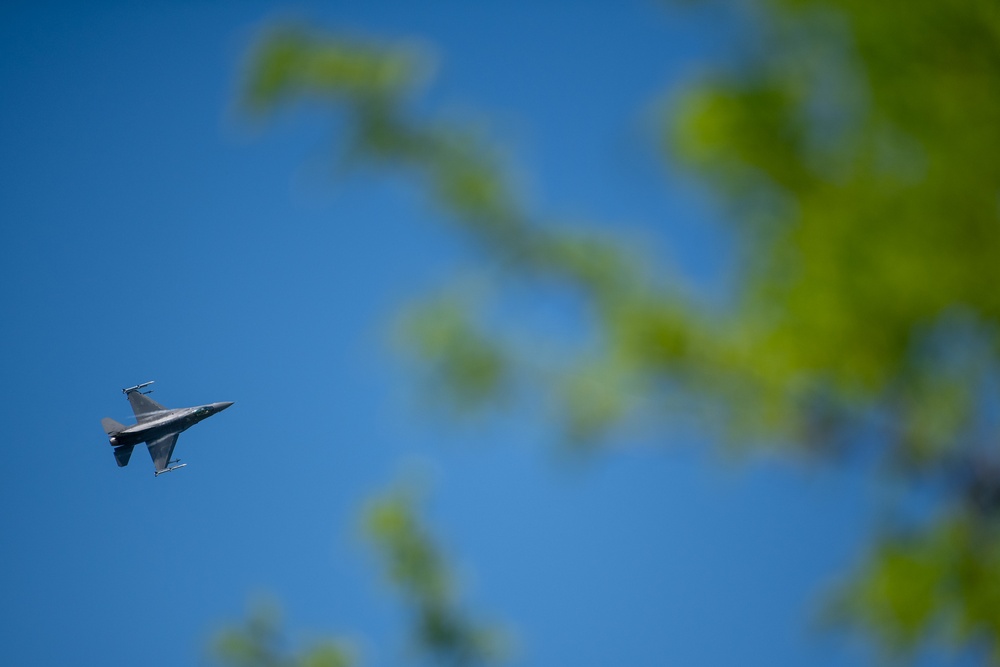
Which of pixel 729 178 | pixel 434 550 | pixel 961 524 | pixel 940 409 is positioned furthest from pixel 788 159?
pixel 434 550

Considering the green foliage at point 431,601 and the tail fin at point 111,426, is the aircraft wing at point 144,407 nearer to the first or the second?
the tail fin at point 111,426

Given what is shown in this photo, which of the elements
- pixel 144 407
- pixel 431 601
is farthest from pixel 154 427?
pixel 431 601

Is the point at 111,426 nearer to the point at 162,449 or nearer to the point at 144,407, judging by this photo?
the point at 144,407

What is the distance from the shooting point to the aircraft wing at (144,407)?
31.5 feet

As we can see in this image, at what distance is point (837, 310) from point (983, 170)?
0.32m

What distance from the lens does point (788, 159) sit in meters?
1.32

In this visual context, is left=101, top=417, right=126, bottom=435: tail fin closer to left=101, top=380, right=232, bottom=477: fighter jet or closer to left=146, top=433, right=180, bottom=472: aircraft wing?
left=101, top=380, right=232, bottom=477: fighter jet

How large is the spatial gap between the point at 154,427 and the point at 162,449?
90 centimetres

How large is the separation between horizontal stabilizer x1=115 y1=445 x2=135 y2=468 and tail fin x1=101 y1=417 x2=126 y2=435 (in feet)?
0.86

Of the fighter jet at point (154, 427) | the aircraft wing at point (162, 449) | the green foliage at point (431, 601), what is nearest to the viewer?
the green foliage at point (431, 601)

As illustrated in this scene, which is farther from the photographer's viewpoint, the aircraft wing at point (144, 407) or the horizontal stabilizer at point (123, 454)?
the aircraft wing at point (144, 407)

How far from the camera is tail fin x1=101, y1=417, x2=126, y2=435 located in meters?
9.41

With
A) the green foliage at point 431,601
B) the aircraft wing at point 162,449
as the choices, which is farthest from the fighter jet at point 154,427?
the green foliage at point 431,601

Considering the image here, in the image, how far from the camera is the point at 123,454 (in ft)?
31.2
